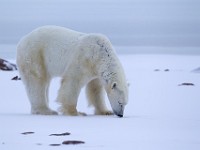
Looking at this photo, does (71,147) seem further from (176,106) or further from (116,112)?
(176,106)

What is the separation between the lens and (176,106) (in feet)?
36.9

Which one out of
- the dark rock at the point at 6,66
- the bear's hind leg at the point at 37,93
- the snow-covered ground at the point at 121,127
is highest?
the dark rock at the point at 6,66

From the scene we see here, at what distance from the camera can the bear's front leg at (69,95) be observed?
967 centimetres

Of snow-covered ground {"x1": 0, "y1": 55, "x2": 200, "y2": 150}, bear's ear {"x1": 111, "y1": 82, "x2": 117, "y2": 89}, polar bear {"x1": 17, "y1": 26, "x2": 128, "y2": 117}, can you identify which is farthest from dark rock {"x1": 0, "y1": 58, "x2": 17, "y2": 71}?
bear's ear {"x1": 111, "y1": 82, "x2": 117, "y2": 89}

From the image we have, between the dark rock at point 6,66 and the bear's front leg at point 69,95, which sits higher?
the dark rock at point 6,66

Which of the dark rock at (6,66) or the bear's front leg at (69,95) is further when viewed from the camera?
the dark rock at (6,66)

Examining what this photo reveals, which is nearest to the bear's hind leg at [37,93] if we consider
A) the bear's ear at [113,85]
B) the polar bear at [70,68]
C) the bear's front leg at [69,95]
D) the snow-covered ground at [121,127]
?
the polar bear at [70,68]

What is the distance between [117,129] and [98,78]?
308 centimetres

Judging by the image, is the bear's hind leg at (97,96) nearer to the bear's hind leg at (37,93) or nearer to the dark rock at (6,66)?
the bear's hind leg at (37,93)

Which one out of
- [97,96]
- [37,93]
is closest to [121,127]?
[97,96]

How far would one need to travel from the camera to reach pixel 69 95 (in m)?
9.72

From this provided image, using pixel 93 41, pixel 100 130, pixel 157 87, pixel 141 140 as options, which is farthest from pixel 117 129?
pixel 157 87

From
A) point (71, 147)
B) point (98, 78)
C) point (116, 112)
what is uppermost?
point (98, 78)

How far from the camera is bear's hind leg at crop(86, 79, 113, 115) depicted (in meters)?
10.4
